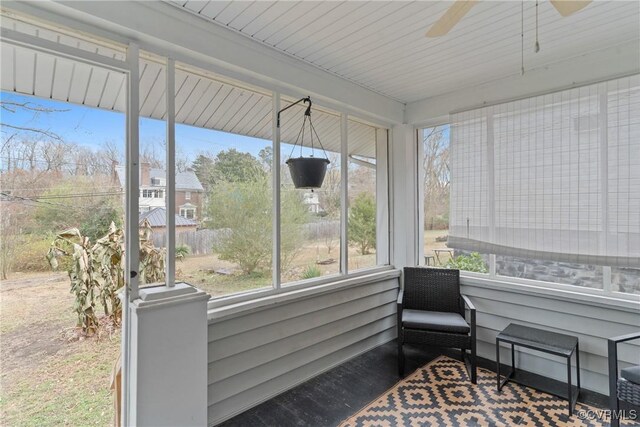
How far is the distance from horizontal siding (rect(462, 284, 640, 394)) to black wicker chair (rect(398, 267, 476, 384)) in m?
0.21

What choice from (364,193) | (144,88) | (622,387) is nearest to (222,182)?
(144,88)

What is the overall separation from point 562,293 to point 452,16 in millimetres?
2344

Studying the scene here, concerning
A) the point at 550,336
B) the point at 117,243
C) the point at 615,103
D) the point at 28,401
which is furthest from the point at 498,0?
the point at 28,401

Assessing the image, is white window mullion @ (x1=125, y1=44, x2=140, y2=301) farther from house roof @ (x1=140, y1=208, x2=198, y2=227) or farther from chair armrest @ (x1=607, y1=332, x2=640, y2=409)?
chair armrest @ (x1=607, y1=332, x2=640, y2=409)

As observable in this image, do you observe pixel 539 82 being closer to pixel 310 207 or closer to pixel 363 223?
pixel 363 223

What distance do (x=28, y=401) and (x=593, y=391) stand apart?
3.69 m

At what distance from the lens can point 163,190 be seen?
1972mm

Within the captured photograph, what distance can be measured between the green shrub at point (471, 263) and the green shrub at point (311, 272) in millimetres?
1452

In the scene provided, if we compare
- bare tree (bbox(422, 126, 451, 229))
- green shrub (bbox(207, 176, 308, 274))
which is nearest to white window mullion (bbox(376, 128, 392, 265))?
bare tree (bbox(422, 126, 451, 229))

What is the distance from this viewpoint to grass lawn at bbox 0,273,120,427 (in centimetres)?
155

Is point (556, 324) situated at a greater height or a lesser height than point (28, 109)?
lesser

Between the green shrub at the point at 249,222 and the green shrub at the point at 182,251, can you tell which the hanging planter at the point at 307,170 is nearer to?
the green shrub at the point at 249,222

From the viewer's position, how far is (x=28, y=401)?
1.58 meters

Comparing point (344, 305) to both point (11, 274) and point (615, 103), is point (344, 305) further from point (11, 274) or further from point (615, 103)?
point (615, 103)
